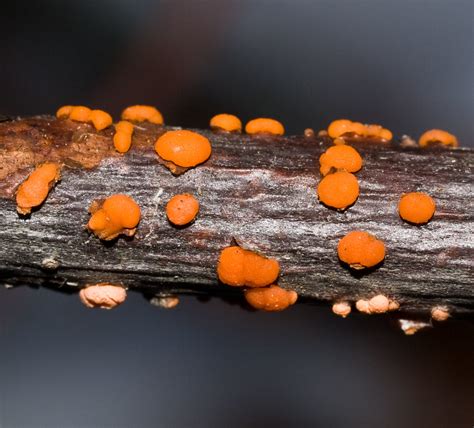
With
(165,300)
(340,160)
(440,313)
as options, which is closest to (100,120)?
(165,300)

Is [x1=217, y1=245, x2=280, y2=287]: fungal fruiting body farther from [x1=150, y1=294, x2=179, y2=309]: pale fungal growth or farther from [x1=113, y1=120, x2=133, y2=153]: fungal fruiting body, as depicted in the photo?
[x1=113, y1=120, x2=133, y2=153]: fungal fruiting body

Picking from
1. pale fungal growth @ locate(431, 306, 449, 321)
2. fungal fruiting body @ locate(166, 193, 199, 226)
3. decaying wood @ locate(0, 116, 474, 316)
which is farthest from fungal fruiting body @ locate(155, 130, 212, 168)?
pale fungal growth @ locate(431, 306, 449, 321)

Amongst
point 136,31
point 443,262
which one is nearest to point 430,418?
point 443,262

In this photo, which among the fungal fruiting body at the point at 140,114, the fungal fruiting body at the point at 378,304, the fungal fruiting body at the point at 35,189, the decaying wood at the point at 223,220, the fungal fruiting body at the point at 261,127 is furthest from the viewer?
the fungal fruiting body at the point at 140,114

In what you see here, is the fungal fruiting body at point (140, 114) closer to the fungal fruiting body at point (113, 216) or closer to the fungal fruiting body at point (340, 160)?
the fungal fruiting body at point (113, 216)

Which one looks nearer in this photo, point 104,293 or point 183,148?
point 183,148

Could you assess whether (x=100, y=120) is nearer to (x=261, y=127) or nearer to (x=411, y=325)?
(x=261, y=127)

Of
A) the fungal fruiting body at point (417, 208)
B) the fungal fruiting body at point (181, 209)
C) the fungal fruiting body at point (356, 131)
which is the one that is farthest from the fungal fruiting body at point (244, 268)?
the fungal fruiting body at point (356, 131)
